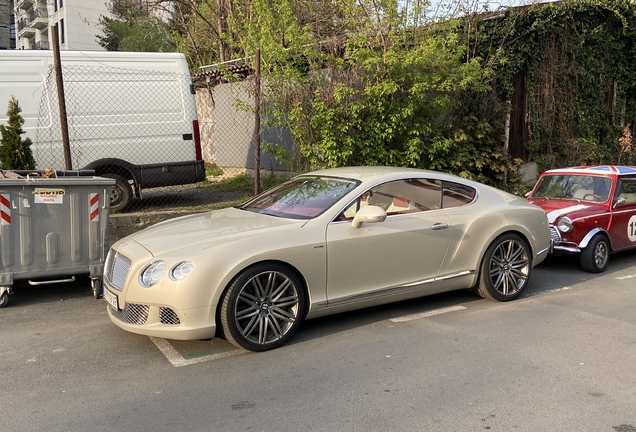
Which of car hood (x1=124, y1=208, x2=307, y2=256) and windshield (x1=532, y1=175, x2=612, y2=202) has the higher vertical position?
windshield (x1=532, y1=175, x2=612, y2=202)

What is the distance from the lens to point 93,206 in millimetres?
6133

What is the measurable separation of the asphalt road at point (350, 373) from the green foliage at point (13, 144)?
8.32 ft

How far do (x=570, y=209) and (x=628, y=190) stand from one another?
115 cm

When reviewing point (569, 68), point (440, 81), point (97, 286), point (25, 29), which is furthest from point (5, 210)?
point (25, 29)

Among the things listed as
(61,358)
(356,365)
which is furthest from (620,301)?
(61,358)

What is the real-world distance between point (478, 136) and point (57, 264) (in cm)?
839

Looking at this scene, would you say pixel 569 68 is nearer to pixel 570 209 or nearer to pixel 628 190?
pixel 628 190

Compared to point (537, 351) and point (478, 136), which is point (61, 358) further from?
point (478, 136)

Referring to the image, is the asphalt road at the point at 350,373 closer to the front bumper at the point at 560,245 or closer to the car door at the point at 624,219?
the front bumper at the point at 560,245

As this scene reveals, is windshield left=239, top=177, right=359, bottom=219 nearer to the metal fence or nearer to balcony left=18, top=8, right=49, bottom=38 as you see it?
the metal fence

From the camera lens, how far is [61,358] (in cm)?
450

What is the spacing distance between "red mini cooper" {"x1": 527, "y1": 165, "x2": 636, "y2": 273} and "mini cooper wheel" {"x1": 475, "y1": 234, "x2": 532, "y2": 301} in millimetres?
1616

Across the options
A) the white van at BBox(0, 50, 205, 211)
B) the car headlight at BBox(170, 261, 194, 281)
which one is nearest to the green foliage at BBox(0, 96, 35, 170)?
the white van at BBox(0, 50, 205, 211)

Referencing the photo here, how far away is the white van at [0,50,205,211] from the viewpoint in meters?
8.32
